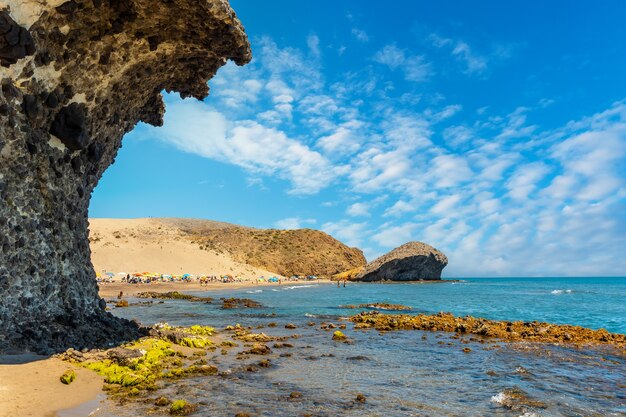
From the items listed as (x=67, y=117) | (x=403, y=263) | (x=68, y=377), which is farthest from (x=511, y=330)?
(x=403, y=263)

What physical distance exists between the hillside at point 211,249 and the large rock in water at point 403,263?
2586cm

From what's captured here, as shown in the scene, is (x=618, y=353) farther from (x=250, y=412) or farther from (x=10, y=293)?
(x=10, y=293)

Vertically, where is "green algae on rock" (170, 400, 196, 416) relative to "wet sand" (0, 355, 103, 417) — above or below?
below

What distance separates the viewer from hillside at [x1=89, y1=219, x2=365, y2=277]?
344ft

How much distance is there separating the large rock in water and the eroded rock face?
116750 millimetres

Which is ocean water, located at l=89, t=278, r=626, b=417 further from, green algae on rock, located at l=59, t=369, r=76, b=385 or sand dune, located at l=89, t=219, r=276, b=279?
sand dune, located at l=89, t=219, r=276, b=279

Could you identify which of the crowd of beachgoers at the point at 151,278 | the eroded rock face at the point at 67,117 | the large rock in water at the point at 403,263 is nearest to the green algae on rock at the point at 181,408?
the eroded rock face at the point at 67,117

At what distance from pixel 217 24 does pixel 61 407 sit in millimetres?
15135

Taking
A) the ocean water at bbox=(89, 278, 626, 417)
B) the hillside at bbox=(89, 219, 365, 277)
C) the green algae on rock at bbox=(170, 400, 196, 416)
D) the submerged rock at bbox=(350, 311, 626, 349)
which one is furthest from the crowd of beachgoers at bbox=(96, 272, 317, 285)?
the green algae on rock at bbox=(170, 400, 196, 416)

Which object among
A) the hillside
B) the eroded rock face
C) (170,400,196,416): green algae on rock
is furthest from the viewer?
the hillside

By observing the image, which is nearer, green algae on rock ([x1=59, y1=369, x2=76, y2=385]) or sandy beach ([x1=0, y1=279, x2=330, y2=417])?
sandy beach ([x1=0, y1=279, x2=330, y2=417])

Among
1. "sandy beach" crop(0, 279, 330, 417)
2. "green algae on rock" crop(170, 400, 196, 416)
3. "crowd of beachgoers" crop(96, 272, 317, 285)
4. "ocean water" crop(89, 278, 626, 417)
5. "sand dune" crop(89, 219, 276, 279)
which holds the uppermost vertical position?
"sand dune" crop(89, 219, 276, 279)

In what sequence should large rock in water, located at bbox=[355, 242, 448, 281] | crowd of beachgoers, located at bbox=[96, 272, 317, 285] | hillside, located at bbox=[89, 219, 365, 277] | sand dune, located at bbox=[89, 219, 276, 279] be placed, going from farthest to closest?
1. large rock in water, located at bbox=[355, 242, 448, 281]
2. hillside, located at bbox=[89, 219, 365, 277]
3. sand dune, located at bbox=[89, 219, 276, 279]
4. crowd of beachgoers, located at bbox=[96, 272, 317, 285]

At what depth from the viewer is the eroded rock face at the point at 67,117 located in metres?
13.8
